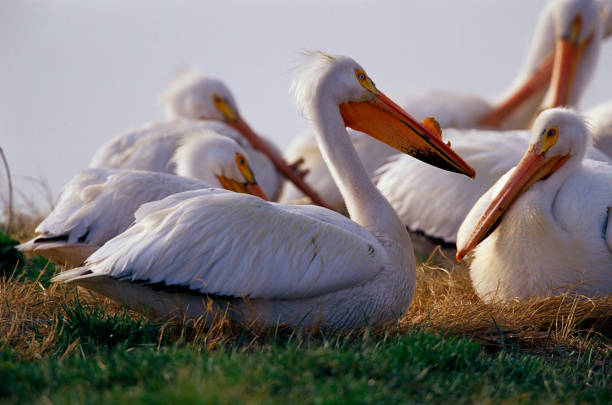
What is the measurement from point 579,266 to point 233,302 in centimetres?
184

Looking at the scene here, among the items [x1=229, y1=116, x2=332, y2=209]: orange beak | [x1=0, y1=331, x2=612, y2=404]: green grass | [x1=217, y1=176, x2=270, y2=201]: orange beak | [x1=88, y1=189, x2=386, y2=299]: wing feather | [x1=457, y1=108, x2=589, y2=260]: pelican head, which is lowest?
[x1=229, y1=116, x2=332, y2=209]: orange beak

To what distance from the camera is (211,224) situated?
133 inches

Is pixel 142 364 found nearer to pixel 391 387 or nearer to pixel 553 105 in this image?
pixel 391 387

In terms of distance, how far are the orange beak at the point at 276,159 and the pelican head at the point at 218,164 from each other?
1.30 metres

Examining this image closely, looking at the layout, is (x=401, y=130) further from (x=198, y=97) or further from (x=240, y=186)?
(x=198, y=97)

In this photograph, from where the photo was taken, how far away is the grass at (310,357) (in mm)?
2457

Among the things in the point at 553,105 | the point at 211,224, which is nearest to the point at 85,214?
the point at 211,224

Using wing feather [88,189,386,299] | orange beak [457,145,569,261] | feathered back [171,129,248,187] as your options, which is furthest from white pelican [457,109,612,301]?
feathered back [171,129,248,187]

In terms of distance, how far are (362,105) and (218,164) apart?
155 cm

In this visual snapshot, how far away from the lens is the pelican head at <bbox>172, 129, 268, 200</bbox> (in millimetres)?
5352

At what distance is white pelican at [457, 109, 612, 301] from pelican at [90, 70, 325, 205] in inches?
105

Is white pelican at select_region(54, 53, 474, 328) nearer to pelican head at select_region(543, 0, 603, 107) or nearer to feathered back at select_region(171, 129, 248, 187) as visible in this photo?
feathered back at select_region(171, 129, 248, 187)

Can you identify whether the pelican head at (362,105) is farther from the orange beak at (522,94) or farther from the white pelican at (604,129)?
the orange beak at (522,94)

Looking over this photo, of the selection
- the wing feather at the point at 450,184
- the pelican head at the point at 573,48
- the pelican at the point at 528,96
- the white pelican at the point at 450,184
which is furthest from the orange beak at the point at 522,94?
the wing feather at the point at 450,184
